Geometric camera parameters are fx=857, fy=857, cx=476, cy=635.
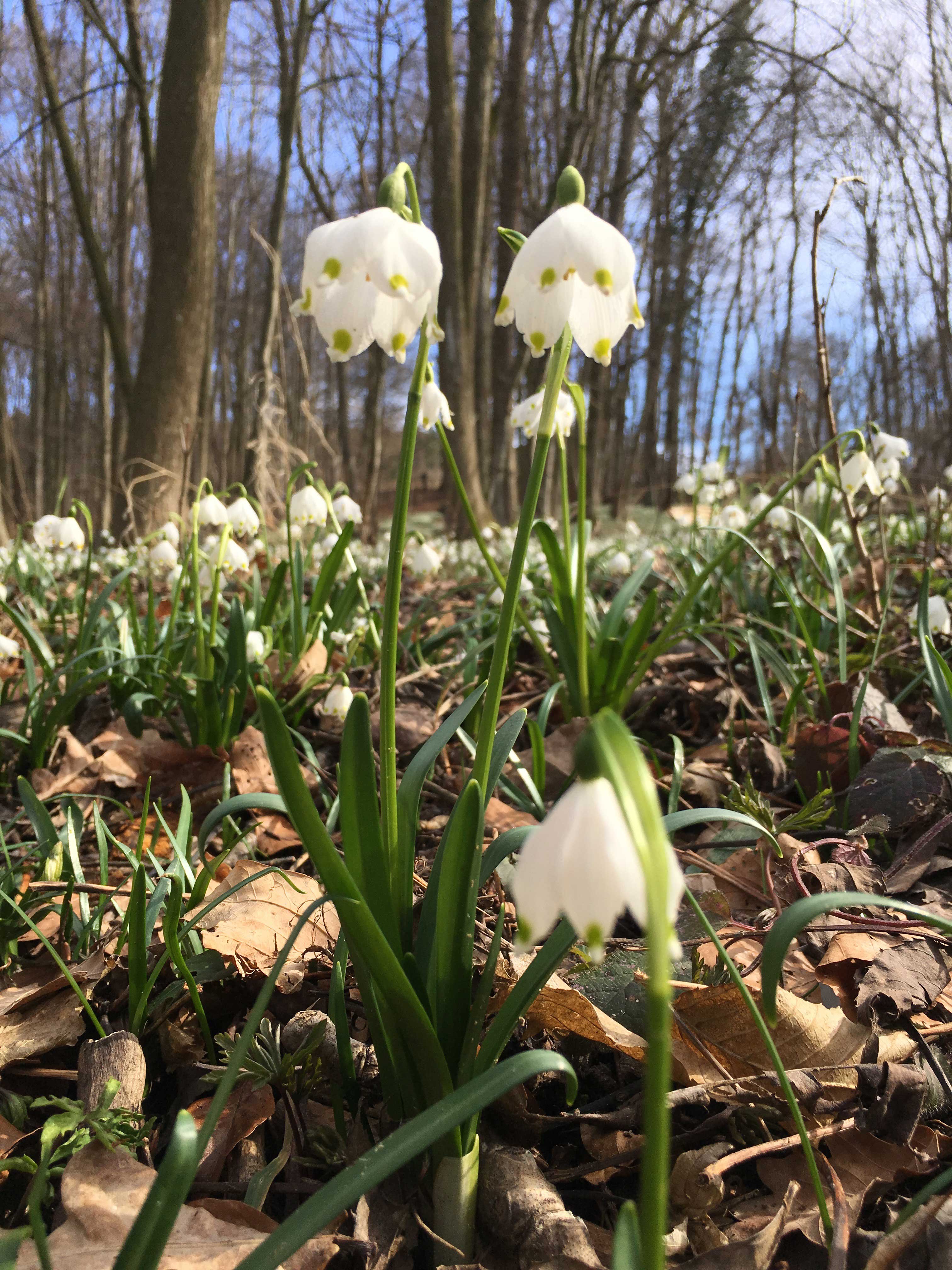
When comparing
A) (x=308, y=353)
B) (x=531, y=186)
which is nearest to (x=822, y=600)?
(x=531, y=186)

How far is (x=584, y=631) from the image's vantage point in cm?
198

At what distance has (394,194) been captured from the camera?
3.01 feet

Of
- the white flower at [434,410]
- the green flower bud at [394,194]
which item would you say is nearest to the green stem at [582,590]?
the white flower at [434,410]

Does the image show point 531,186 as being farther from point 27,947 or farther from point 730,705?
point 27,947

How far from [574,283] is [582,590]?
1017mm

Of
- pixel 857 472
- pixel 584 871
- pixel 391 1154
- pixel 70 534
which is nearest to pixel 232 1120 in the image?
pixel 391 1154

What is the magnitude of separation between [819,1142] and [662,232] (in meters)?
18.3

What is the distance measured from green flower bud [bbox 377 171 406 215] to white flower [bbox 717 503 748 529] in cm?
398

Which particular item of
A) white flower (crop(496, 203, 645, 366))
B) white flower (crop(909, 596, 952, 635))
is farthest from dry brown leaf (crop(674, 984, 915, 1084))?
white flower (crop(909, 596, 952, 635))

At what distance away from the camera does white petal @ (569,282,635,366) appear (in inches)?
37.9

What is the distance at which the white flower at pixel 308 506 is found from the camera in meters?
2.59

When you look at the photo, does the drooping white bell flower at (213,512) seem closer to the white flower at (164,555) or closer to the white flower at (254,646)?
the white flower at (254,646)

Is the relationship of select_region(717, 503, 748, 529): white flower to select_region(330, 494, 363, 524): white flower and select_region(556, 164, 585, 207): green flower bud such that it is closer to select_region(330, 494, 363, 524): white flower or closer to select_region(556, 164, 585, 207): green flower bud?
select_region(330, 494, 363, 524): white flower

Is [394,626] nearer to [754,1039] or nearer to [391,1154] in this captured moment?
[391,1154]
